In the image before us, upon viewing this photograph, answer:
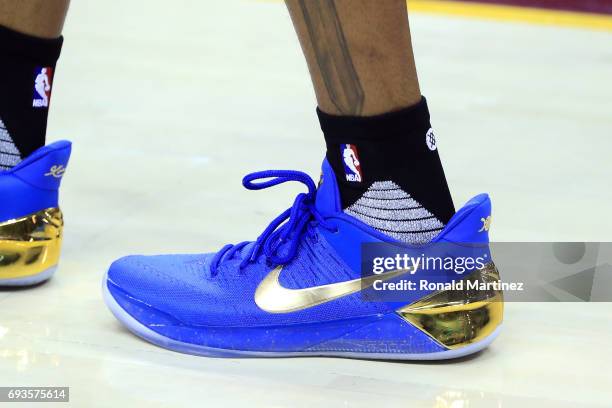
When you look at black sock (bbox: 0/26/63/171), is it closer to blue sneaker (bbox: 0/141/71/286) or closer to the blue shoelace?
blue sneaker (bbox: 0/141/71/286)

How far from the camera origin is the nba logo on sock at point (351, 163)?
1.08 m

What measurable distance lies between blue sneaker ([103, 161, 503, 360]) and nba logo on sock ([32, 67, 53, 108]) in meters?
0.25

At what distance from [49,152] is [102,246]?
0.24m

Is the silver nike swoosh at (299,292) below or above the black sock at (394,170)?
below

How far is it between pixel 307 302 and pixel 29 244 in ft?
1.19

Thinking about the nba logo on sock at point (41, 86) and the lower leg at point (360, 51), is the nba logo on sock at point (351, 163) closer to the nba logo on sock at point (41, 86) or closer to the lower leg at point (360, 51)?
the lower leg at point (360, 51)

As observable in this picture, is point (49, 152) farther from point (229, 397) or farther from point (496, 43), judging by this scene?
point (496, 43)

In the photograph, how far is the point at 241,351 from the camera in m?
1.13

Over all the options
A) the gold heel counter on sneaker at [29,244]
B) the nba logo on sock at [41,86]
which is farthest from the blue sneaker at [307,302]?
the nba logo on sock at [41,86]

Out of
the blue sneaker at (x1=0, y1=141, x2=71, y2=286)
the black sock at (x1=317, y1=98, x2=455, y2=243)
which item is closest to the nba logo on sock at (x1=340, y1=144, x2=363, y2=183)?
the black sock at (x1=317, y1=98, x2=455, y2=243)

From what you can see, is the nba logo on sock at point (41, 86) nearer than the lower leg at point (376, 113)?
No

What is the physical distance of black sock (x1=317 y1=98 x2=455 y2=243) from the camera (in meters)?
1.07

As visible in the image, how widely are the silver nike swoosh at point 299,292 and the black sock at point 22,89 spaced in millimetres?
359

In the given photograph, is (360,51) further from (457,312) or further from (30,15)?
(30,15)
